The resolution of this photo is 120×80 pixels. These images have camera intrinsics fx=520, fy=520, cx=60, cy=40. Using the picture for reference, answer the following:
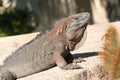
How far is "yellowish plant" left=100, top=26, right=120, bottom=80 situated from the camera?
18.4ft

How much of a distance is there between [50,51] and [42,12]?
1195 cm

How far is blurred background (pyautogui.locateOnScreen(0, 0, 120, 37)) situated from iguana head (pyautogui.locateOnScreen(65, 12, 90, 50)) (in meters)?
9.59

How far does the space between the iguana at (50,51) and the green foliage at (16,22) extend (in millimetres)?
9688

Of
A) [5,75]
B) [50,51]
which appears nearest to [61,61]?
[50,51]

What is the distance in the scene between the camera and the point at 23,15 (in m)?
18.4

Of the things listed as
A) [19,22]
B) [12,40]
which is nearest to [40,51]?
[12,40]

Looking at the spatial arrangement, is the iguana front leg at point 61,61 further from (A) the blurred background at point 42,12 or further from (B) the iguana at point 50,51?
(A) the blurred background at point 42,12

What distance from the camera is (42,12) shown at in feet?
63.4

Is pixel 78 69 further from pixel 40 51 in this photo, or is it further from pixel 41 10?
pixel 41 10

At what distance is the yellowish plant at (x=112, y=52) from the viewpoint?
5.62 m

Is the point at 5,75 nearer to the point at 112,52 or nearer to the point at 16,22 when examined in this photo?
the point at 112,52

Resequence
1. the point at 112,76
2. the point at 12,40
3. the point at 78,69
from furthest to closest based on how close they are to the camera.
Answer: the point at 12,40, the point at 78,69, the point at 112,76

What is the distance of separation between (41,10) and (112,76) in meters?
13.6

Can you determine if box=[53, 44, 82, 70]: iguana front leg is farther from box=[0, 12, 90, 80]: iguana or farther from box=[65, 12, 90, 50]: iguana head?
box=[65, 12, 90, 50]: iguana head
